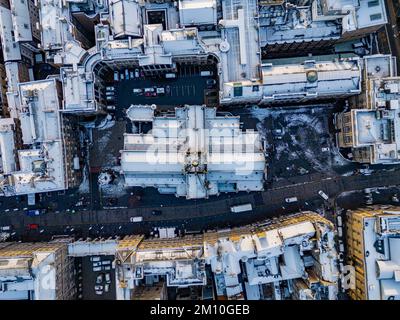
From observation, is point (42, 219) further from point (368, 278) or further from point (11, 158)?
point (368, 278)

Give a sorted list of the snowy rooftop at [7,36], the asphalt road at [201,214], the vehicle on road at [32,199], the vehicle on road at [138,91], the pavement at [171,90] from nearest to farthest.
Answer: the snowy rooftop at [7,36] → the asphalt road at [201,214] → the pavement at [171,90] → the vehicle on road at [138,91] → the vehicle on road at [32,199]

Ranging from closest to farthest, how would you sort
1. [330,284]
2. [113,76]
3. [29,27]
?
[330,284]
[29,27]
[113,76]

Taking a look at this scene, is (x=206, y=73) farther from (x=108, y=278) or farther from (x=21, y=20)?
(x=108, y=278)

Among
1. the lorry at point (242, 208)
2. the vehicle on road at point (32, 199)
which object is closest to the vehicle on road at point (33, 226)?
the vehicle on road at point (32, 199)

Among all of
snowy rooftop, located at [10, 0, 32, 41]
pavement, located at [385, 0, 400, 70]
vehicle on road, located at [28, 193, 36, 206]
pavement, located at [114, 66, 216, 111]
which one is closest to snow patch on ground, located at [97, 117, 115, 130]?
pavement, located at [114, 66, 216, 111]

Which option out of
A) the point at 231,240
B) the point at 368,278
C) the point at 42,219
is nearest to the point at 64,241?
the point at 42,219

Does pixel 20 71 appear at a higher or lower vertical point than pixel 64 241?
higher

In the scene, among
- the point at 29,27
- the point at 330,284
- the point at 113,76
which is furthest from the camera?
the point at 113,76

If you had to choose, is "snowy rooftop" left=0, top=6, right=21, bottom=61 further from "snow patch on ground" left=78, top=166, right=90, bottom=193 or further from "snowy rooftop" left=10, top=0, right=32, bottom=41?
"snow patch on ground" left=78, top=166, right=90, bottom=193

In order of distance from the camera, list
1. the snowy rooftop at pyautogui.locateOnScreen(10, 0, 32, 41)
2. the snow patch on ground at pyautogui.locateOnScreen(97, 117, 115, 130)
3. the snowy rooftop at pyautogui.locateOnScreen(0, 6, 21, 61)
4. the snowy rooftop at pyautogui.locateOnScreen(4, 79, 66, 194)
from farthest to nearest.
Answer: the snow patch on ground at pyautogui.locateOnScreen(97, 117, 115, 130)
the snowy rooftop at pyautogui.locateOnScreen(0, 6, 21, 61)
the snowy rooftop at pyautogui.locateOnScreen(10, 0, 32, 41)
the snowy rooftop at pyautogui.locateOnScreen(4, 79, 66, 194)

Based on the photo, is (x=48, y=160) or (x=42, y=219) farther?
(x=42, y=219)

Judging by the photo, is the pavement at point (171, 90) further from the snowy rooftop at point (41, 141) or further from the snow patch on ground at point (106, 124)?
the snowy rooftop at point (41, 141)
